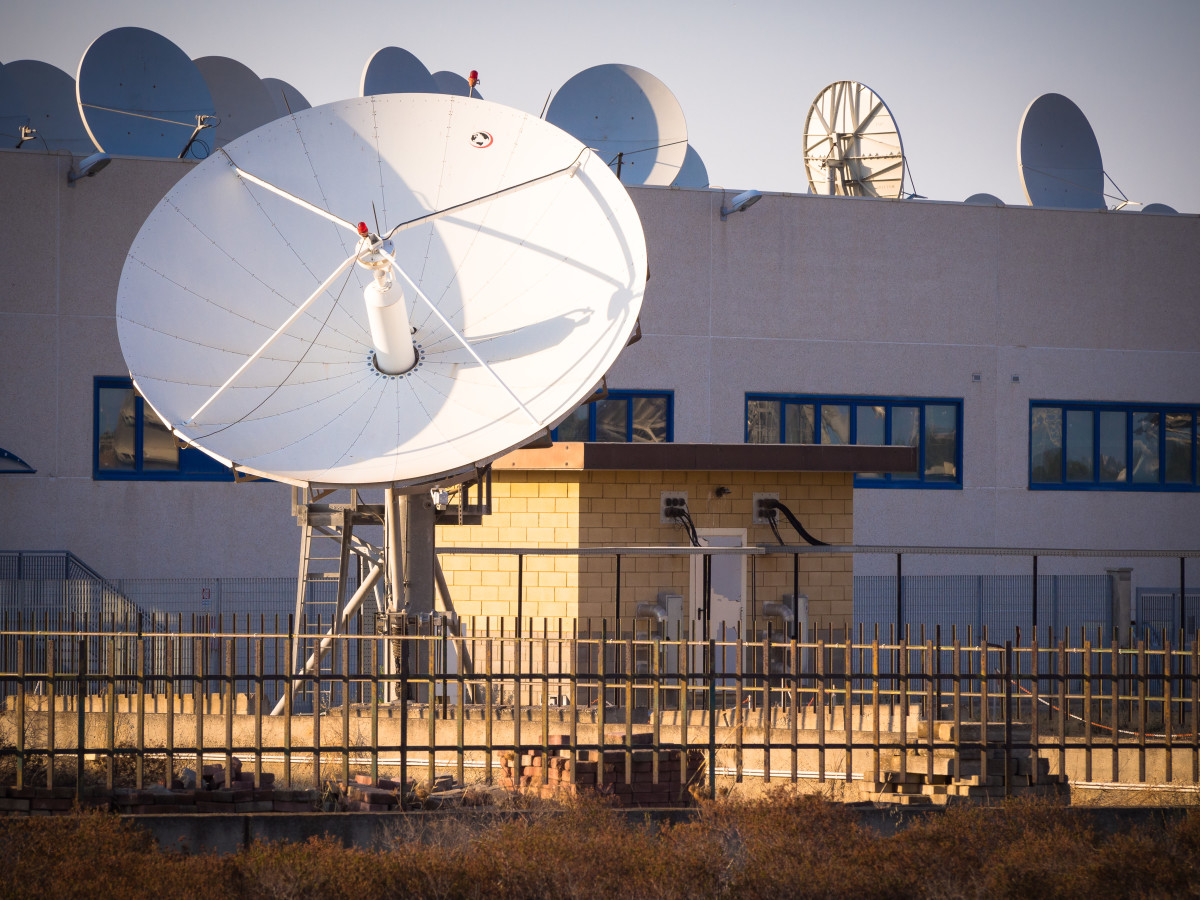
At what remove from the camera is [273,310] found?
14.6 metres

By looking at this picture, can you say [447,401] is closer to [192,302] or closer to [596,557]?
[192,302]

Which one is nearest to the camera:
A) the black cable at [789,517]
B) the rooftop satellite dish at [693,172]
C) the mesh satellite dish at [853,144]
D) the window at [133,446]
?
the black cable at [789,517]

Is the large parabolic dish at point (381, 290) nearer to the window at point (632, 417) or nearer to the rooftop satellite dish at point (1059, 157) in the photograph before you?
the window at point (632, 417)

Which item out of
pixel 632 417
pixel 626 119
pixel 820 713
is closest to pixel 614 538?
pixel 632 417

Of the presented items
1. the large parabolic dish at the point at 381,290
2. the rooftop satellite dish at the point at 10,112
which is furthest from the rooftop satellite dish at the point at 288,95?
the large parabolic dish at the point at 381,290

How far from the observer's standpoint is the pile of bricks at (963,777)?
11.2m

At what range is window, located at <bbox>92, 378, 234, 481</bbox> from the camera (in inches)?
1060

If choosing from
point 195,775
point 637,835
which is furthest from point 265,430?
point 637,835

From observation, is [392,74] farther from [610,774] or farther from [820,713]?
[820,713]

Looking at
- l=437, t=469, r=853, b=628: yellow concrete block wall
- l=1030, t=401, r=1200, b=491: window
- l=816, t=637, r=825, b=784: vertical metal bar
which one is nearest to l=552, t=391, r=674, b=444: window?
l=437, t=469, r=853, b=628: yellow concrete block wall

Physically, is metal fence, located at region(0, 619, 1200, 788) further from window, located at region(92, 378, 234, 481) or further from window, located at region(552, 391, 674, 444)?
window, located at region(552, 391, 674, 444)

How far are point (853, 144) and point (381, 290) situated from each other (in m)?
20.7

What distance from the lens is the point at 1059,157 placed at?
34000 mm

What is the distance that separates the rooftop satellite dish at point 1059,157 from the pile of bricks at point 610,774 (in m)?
25.3
